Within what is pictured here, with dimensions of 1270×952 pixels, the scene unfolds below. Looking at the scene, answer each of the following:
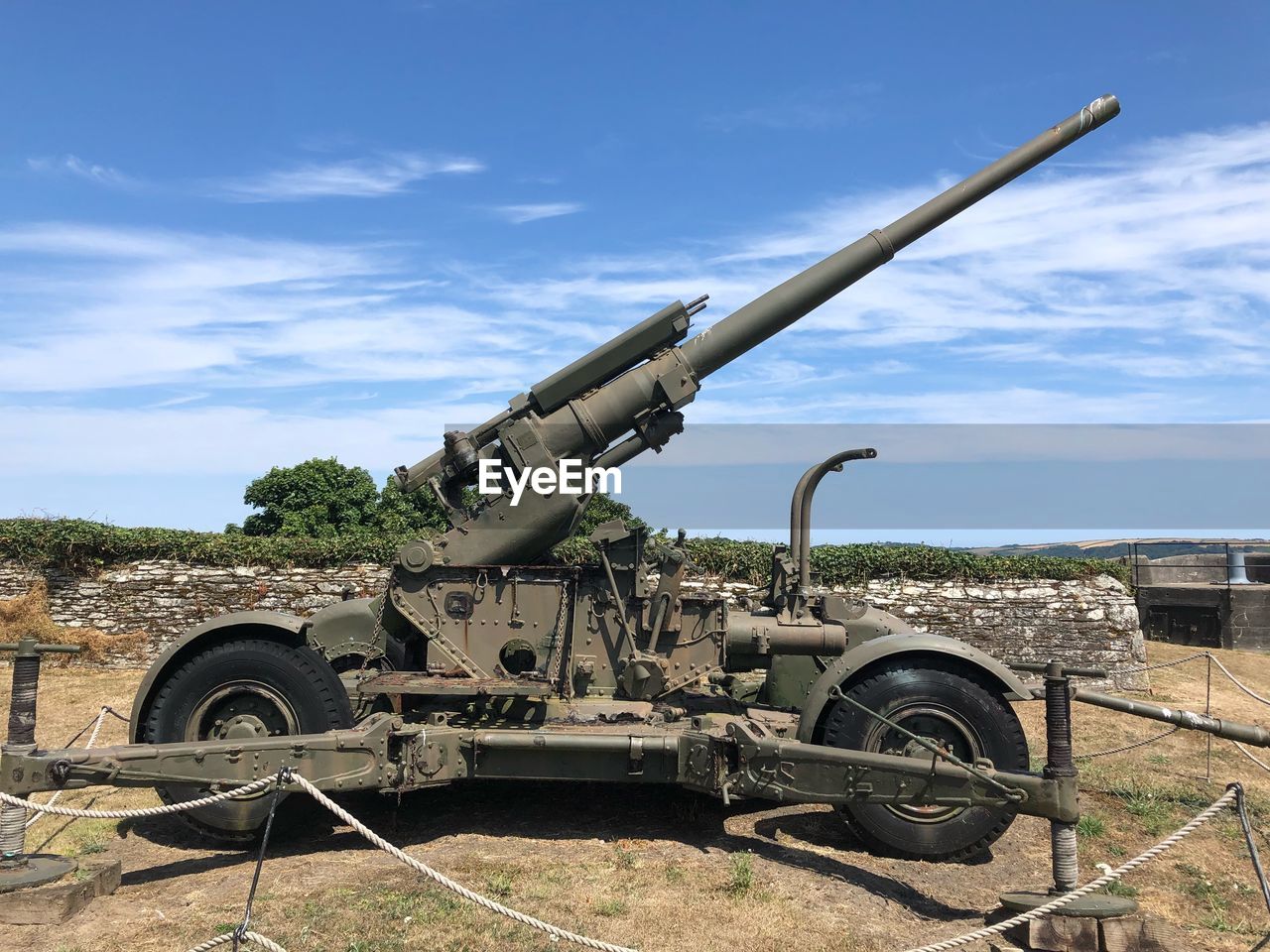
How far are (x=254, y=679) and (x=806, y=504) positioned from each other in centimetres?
398

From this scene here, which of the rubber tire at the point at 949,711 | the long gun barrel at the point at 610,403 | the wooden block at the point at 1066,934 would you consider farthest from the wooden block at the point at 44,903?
the wooden block at the point at 1066,934

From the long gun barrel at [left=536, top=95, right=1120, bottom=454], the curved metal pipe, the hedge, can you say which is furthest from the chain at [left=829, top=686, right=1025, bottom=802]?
the hedge

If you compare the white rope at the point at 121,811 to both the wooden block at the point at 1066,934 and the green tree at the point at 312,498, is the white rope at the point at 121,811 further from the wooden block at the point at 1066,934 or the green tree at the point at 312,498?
the green tree at the point at 312,498

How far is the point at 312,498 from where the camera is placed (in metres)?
21.9

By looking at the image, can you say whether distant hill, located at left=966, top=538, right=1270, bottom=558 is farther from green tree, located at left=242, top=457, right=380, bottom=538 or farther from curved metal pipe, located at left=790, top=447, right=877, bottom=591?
green tree, located at left=242, top=457, right=380, bottom=538

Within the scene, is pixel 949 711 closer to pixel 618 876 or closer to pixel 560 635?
pixel 618 876

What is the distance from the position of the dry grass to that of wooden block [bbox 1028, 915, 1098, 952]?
39.7 ft

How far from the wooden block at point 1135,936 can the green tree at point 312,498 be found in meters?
19.2

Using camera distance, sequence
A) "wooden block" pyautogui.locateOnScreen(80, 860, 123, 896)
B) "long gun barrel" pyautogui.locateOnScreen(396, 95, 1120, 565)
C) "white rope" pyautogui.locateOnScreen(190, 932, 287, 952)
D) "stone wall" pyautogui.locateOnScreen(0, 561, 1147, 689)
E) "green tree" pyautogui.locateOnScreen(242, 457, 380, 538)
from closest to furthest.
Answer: "white rope" pyautogui.locateOnScreen(190, 932, 287, 952) < "wooden block" pyautogui.locateOnScreen(80, 860, 123, 896) < "long gun barrel" pyautogui.locateOnScreen(396, 95, 1120, 565) < "stone wall" pyautogui.locateOnScreen(0, 561, 1147, 689) < "green tree" pyautogui.locateOnScreen(242, 457, 380, 538)

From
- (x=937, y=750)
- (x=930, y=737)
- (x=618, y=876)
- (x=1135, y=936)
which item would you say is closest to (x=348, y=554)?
(x=618, y=876)

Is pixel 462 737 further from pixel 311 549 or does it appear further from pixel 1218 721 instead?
pixel 311 549

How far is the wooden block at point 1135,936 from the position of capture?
13.6ft

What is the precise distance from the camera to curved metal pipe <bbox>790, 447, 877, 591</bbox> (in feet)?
22.7

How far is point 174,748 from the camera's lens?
17.0 ft
